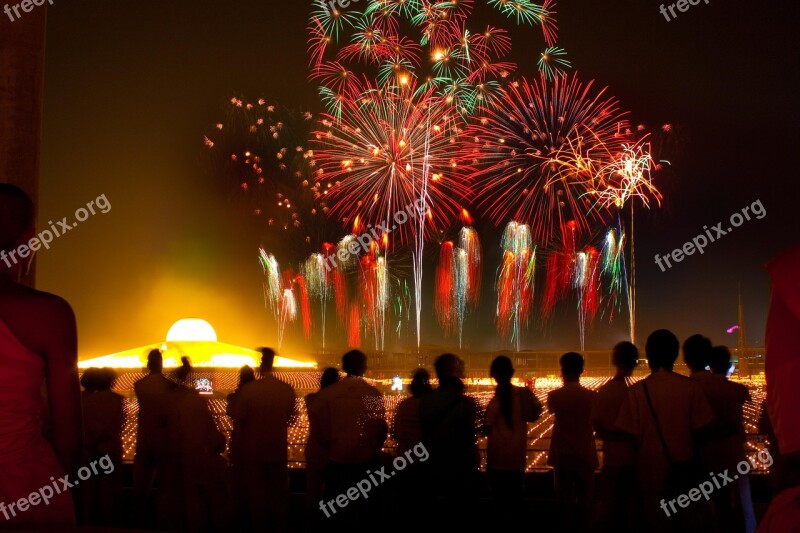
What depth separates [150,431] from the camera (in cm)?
835

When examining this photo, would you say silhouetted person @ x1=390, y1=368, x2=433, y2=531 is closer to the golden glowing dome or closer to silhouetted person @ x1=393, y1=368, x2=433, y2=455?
silhouetted person @ x1=393, y1=368, x2=433, y2=455

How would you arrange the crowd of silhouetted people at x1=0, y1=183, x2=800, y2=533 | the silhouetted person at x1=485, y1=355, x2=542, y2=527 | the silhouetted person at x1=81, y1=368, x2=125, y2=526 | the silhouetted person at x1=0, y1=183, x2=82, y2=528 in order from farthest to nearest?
the silhouetted person at x1=81, y1=368, x2=125, y2=526 → the silhouetted person at x1=485, y1=355, x2=542, y2=527 → the crowd of silhouetted people at x1=0, y1=183, x2=800, y2=533 → the silhouetted person at x1=0, y1=183, x2=82, y2=528

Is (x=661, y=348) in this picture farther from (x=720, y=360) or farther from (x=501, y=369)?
(x=501, y=369)

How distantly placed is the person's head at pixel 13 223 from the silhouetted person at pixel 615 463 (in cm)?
468

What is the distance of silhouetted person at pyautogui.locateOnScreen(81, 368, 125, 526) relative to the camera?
8516 millimetres

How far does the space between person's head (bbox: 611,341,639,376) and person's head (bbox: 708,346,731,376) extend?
2.07 feet

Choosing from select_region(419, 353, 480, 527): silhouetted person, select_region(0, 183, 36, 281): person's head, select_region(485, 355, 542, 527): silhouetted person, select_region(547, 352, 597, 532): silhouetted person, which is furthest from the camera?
select_region(547, 352, 597, 532): silhouetted person

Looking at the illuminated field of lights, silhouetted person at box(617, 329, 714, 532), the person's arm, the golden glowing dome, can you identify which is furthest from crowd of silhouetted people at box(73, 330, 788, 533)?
the golden glowing dome

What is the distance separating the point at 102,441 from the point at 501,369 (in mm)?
3726

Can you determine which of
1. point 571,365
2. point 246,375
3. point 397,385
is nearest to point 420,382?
point 571,365

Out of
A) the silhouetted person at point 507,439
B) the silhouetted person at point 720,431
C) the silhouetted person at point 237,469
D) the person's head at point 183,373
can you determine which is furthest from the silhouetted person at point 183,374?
the silhouetted person at point 720,431

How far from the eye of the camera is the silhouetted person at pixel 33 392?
8.17 feet

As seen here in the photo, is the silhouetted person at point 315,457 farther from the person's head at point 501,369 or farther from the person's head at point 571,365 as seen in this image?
the person's head at point 571,365

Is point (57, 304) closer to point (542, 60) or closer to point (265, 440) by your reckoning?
point (265, 440)
